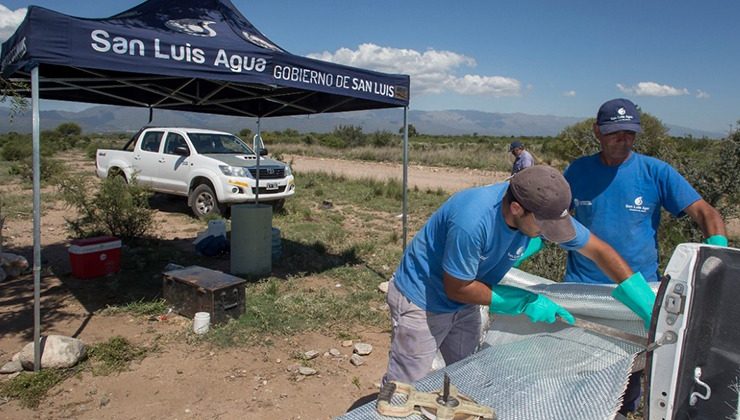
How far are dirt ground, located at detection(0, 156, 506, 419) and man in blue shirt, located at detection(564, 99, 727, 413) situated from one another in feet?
6.55

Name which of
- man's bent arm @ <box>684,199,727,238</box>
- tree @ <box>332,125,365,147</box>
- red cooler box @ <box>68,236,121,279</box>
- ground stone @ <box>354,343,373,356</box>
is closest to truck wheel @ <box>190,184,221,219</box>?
red cooler box @ <box>68,236,121,279</box>

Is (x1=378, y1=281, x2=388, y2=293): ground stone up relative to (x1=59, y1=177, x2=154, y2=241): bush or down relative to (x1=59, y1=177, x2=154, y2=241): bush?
down

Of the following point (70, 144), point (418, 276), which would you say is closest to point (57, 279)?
point (418, 276)

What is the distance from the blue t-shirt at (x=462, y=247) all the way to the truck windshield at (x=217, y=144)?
8291 millimetres

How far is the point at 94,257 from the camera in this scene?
231 inches

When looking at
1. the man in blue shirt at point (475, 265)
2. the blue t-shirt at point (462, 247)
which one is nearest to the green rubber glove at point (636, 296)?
the man in blue shirt at point (475, 265)

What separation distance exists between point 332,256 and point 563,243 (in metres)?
5.34

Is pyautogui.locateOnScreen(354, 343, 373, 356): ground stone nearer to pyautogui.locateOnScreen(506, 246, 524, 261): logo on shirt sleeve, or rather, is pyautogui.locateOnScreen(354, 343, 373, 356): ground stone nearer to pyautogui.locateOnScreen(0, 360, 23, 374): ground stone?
pyautogui.locateOnScreen(506, 246, 524, 261): logo on shirt sleeve

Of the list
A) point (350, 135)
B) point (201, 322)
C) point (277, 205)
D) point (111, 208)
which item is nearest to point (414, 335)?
point (201, 322)

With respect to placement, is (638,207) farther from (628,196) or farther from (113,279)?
(113,279)

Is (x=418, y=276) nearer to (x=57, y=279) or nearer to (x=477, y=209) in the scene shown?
(x=477, y=209)

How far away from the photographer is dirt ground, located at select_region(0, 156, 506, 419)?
3367 mm

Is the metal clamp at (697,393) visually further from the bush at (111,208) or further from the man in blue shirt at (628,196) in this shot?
the bush at (111,208)

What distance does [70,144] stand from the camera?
3631 centimetres
